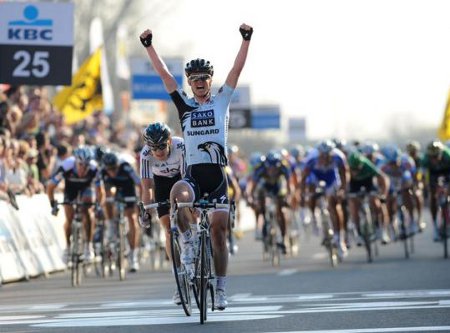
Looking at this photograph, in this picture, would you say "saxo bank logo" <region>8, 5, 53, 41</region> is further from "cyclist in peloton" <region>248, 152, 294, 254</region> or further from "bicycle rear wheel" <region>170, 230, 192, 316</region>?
"bicycle rear wheel" <region>170, 230, 192, 316</region>

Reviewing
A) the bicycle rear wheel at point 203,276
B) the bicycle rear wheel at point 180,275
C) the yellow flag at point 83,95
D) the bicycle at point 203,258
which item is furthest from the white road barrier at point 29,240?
the bicycle rear wheel at point 203,276

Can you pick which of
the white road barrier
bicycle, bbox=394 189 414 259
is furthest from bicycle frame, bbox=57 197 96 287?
bicycle, bbox=394 189 414 259

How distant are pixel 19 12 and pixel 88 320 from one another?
10.4m

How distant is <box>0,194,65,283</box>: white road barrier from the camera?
22.1 meters

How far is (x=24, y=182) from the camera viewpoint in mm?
24172

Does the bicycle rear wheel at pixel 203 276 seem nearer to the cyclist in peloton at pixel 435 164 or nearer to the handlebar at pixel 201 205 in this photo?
the handlebar at pixel 201 205

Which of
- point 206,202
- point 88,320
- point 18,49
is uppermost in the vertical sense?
point 18,49

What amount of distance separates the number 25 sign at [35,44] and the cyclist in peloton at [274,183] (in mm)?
4373

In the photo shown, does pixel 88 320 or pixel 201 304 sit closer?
pixel 201 304

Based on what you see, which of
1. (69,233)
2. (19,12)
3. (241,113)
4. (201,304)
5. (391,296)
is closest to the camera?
(201,304)

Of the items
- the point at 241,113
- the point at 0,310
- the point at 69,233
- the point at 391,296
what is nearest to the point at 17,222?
the point at 69,233

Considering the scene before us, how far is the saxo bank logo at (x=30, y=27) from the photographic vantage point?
23672mm

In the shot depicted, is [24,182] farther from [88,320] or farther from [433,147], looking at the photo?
[88,320]

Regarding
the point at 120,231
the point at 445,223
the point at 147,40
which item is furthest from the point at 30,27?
the point at 147,40
